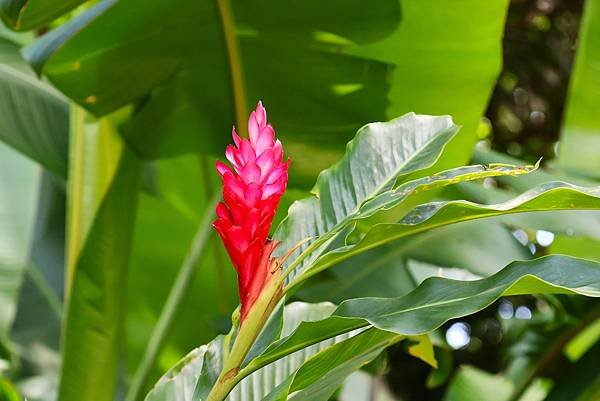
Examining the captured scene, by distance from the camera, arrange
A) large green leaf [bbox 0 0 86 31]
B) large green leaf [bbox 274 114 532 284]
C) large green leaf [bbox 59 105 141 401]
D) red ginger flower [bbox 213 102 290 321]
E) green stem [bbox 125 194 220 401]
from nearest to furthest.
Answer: red ginger flower [bbox 213 102 290 321]
large green leaf [bbox 274 114 532 284]
large green leaf [bbox 0 0 86 31]
large green leaf [bbox 59 105 141 401]
green stem [bbox 125 194 220 401]

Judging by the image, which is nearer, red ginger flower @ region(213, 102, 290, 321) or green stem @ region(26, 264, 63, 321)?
red ginger flower @ region(213, 102, 290, 321)

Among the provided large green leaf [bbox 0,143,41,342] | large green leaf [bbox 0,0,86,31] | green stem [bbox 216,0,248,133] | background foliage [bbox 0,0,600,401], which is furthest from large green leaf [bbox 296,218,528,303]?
large green leaf [bbox 0,0,86,31]

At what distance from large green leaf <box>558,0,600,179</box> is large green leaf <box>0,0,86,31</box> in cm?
83

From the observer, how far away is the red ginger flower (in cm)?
48

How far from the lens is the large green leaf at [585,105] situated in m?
1.35

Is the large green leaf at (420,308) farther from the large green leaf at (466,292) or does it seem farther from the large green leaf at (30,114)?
the large green leaf at (30,114)

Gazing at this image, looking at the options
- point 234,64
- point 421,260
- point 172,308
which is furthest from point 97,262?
point 421,260

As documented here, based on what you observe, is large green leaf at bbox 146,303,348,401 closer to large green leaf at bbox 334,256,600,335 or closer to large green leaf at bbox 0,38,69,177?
large green leaf at bbox 334,256,600,335

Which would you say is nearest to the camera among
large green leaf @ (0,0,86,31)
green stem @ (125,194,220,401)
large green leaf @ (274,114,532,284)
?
large green leaf @ (274,114,532,284)

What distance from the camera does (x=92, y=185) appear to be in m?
1.03

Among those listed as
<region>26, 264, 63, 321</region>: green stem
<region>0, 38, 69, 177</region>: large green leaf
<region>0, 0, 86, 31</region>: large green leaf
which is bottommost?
<region>26, 264, 63, 321</region>: green stem

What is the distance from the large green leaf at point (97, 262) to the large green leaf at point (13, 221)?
0.35 feet

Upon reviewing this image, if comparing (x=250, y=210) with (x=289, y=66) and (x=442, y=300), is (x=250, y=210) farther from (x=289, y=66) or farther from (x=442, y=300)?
(x=289, y=66)

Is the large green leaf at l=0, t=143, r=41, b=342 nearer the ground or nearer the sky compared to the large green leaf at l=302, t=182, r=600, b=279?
nearer the ground
